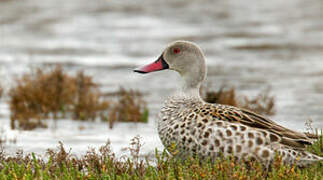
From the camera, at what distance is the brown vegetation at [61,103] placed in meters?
9.44

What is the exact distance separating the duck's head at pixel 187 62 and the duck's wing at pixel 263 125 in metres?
0.78

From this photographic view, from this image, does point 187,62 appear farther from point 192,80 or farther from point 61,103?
point 61,103

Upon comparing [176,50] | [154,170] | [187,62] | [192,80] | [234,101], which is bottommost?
[154,170]

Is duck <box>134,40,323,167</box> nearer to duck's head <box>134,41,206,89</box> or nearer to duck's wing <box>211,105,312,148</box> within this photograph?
duck's wing <box>211,105,312,148</box>

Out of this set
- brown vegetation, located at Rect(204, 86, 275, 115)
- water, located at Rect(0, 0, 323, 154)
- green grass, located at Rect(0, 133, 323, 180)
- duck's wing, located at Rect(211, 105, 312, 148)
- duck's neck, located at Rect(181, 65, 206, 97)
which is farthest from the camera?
brown vegetation, located at Rect(204, 86, 275, 115)

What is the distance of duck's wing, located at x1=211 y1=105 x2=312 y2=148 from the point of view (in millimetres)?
5570

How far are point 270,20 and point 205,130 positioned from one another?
19.4m

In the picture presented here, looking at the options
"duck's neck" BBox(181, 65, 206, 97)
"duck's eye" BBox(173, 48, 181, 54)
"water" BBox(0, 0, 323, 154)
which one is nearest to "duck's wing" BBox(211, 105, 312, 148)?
"duck's neck" BBox(181, 65, 206, 97)

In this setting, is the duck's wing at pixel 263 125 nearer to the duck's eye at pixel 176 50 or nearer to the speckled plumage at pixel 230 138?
the speckled plumage at pixel 230 138

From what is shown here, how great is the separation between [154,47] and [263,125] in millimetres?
14049

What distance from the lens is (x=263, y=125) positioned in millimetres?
5641

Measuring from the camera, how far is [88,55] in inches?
722

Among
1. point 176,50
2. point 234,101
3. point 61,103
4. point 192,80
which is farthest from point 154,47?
point 192,80

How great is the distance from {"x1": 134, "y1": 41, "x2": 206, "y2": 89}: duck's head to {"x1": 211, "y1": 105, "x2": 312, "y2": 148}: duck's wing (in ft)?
2.57
